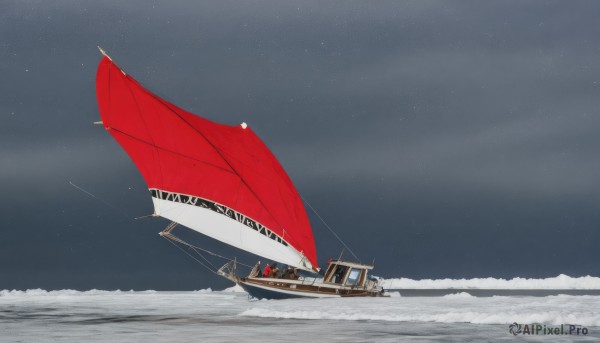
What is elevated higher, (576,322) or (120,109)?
(120,109)

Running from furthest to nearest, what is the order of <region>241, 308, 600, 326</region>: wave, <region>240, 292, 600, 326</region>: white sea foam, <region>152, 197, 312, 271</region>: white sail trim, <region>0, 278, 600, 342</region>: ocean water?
1. <region>152, 197, 312, 271</region>: white sail trim
2. <region>240, 292, 600, 326</region>: white sea foam
3. <region>241, 308, 600, 326</region>: wave
4. <region>0, 278, 600, 342</region>: ocean water

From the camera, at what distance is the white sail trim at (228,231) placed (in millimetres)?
51000

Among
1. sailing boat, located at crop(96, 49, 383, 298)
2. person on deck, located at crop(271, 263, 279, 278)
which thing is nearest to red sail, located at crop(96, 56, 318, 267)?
sailing boat, located at crop(96, 49, 383, 298)

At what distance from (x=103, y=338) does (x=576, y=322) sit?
21733 mm

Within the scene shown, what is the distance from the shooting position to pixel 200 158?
5191 centimetres

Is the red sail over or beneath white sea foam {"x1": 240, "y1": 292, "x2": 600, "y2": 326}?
over

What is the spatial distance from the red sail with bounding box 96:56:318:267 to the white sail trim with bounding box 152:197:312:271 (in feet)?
2.24

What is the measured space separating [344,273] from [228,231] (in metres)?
9.40

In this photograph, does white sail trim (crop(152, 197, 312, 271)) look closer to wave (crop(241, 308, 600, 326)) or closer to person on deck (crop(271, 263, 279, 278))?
person on deck (crop(271, 263, 279, 278))

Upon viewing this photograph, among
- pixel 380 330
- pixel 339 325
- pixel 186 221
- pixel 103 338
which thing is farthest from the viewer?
pixel 186 221

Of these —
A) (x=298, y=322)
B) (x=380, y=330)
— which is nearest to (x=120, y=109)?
(x=298, y=322)

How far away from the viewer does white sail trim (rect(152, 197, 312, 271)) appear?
167ft

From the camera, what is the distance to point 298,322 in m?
37.5

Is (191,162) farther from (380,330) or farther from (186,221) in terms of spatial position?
(380,330)
